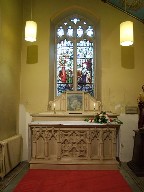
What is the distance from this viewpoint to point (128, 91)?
21.8 feet

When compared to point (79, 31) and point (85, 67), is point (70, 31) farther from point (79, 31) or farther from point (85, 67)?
point (85, 67)

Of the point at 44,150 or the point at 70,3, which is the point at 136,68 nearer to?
the point at 70,3

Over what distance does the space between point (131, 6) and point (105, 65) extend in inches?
64.0

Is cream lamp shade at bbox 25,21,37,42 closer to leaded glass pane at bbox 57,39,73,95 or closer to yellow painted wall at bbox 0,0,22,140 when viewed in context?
yellow painted wall at bbox 0,0,22,140

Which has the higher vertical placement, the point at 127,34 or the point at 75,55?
the point at 127,34

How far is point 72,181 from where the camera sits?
4598 millimetres

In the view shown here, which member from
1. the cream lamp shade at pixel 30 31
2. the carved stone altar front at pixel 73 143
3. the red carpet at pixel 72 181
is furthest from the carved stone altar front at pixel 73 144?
the cream lamp shade at pixel 30 31

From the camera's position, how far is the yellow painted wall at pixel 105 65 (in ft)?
21.8

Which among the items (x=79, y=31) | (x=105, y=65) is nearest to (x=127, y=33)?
(x=105, y=65)

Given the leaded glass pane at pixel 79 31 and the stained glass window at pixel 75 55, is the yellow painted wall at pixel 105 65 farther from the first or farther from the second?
the leaded glass pane at pixel 79 31

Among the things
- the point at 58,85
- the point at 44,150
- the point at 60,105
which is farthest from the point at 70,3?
the point at 44,150

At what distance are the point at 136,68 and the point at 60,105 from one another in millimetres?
2265

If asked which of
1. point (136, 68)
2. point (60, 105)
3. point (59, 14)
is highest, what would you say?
point (59, 14)

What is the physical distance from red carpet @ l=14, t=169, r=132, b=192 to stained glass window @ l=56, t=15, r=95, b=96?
2.51 metres
